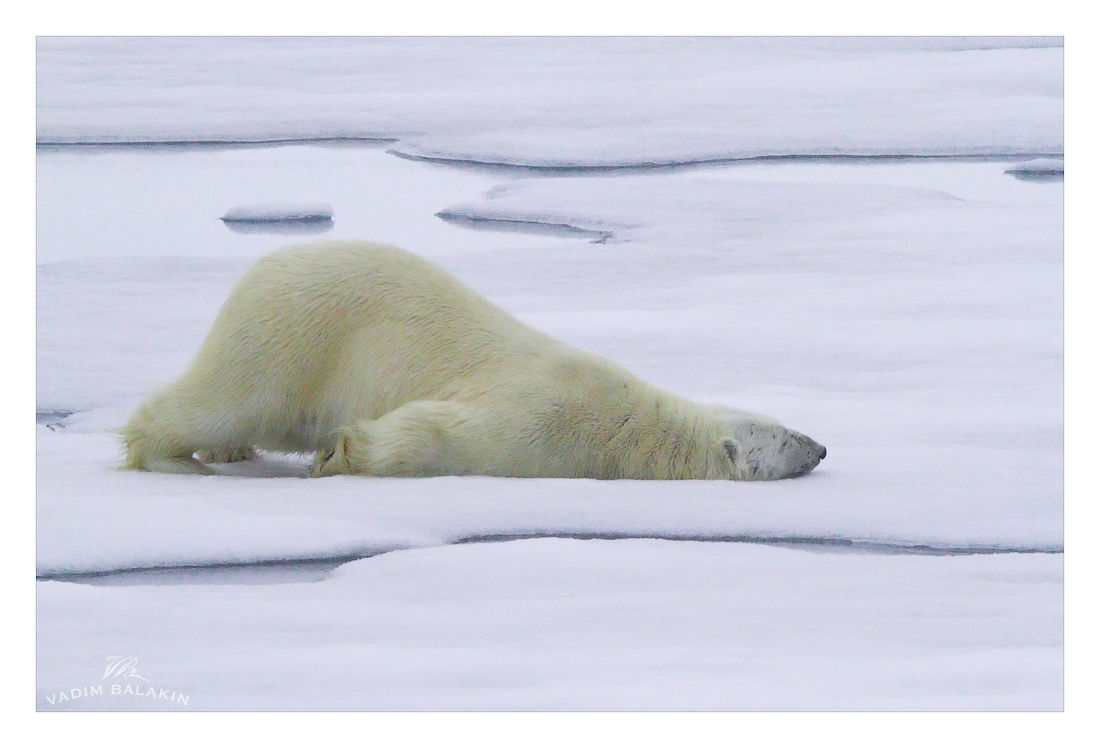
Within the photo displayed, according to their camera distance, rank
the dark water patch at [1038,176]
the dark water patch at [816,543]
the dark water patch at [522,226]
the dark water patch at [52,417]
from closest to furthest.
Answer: the dark water patch at [816,543]
the dark water patch at [52,417]
the dark water patch at [522,226]
the dark water patch at [1038,176]

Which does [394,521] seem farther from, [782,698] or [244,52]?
[244,52]

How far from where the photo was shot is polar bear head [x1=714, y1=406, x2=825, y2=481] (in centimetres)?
411

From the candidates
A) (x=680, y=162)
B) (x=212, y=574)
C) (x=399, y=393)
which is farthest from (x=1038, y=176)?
(x=212, y=574)

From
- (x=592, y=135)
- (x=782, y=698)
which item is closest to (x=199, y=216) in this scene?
(x=592, y=135)

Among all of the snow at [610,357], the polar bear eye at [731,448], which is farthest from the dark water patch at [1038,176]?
the polar bear eye at [731,448]

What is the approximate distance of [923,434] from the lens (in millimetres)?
4555

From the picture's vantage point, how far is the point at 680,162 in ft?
28.1

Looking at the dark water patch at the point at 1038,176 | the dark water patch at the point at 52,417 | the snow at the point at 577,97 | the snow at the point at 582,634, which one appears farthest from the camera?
the snow at the point at 577,97

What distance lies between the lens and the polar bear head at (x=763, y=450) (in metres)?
4.11

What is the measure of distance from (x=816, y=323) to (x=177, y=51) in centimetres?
605
